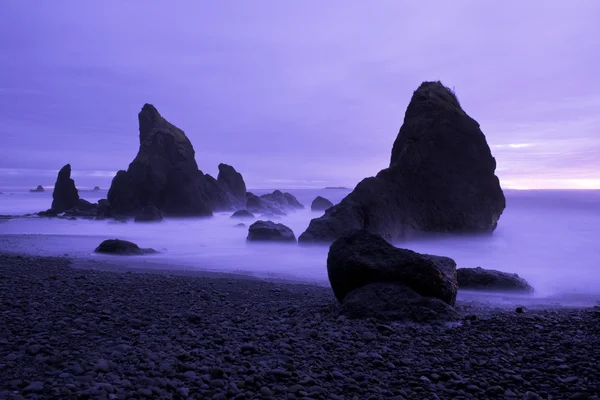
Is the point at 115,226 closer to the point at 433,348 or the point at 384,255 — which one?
the point at 384,255

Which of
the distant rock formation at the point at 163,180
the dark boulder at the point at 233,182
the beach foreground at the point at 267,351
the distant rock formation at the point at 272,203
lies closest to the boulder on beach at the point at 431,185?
the beach foreground at the point at 267,351

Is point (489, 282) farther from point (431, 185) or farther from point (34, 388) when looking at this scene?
point (34, 388)

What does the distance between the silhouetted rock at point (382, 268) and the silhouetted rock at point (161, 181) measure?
112ft

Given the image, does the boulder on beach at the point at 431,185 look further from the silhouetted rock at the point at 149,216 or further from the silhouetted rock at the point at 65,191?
the silhouetted rock at the point at 65,191

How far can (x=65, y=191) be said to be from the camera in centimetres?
4559

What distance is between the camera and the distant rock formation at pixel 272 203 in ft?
169

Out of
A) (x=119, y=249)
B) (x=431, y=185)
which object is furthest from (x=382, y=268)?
(x=431, y=185)

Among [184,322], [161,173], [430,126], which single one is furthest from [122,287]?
[161,173]

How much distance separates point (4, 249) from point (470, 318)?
1704cm

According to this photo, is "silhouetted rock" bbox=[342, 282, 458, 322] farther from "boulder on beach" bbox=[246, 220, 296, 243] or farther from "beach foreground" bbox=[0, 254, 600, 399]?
"boulder on beach" bbox=[246, 220, 296, 243]

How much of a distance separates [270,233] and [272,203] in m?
34.0

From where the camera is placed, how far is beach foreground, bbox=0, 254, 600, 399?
4195mm

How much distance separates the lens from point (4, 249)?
681 inches

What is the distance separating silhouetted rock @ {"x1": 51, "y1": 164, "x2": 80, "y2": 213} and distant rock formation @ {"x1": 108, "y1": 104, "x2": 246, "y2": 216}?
22.7 feet
